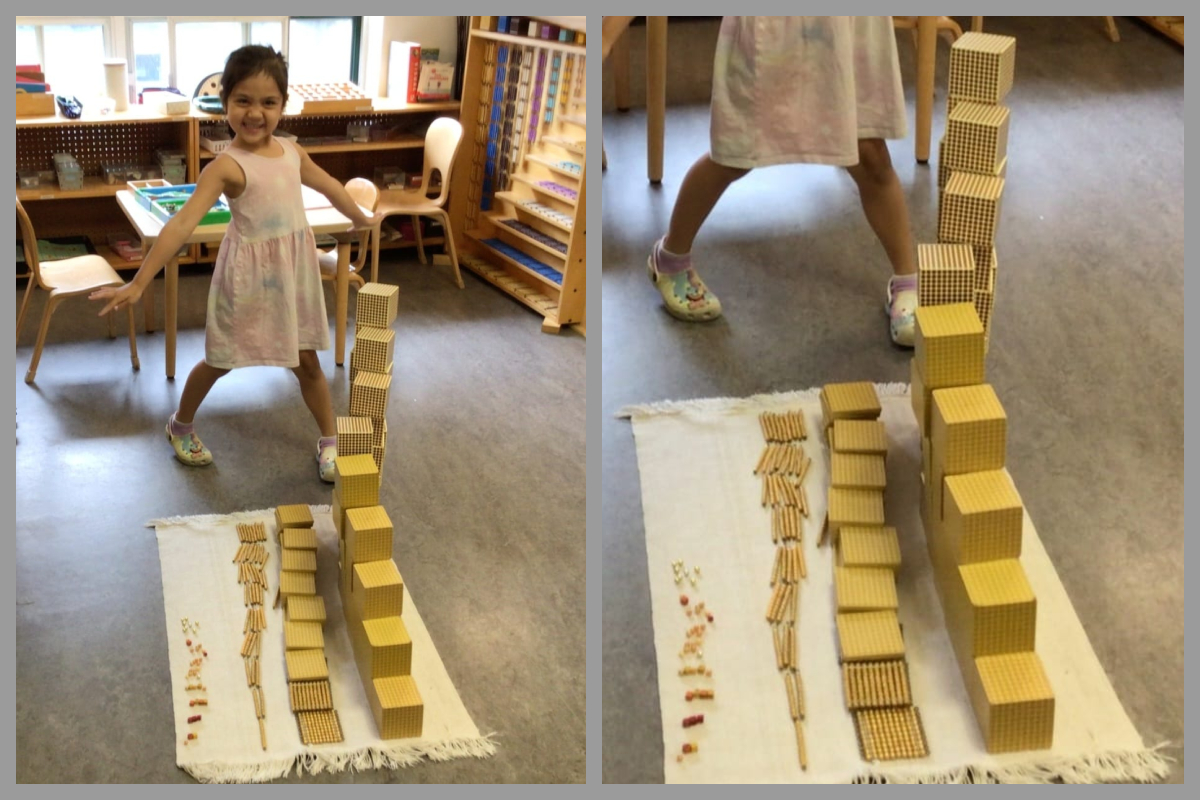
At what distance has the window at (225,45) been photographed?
175 inches

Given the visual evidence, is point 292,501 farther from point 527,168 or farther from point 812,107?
point 527,168

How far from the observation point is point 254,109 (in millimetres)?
2463

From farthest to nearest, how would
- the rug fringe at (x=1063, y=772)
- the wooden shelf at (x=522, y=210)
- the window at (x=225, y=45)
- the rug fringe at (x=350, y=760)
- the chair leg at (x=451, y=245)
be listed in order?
1. the window at (x=225, y=45)
2. the chair leg at (x=451, y=245)
3. the wooden shelf at (x=522, y=210)
4. the rug fringe at (x=350, y=760)
5. the rug fringe at (x=1063, y=772)

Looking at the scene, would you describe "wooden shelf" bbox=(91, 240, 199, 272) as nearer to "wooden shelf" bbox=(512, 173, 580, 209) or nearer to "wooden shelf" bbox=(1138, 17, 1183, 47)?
"wooden shelf" bbox=(512, 173, 580, 209)

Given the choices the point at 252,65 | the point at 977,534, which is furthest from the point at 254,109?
the point at 977,534

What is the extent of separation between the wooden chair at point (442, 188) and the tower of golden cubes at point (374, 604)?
2120mm

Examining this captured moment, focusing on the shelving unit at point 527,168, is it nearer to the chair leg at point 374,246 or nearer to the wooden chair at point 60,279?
the chair leg at point 374,246

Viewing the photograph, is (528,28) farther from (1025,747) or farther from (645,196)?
(1025,747)

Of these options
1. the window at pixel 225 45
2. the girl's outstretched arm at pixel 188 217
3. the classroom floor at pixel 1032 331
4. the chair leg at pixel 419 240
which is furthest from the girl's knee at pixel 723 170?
the window at pixel 225 45

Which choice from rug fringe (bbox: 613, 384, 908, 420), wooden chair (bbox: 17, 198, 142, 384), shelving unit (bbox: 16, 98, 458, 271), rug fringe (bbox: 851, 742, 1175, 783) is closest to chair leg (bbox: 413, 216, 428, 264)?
shelving unit (bbox: 16, 98, 458, 271)

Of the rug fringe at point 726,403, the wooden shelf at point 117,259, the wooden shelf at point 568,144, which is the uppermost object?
the wooden shelf at point 568,144

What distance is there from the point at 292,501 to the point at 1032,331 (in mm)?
1635

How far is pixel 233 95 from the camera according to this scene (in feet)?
8.04

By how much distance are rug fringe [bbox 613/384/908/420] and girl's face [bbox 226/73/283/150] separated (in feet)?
2.98
